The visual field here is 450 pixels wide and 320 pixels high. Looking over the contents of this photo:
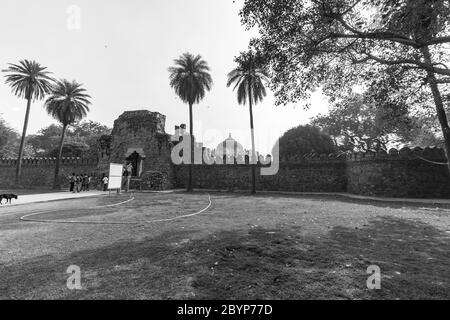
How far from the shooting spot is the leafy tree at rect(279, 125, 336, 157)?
1233 inches

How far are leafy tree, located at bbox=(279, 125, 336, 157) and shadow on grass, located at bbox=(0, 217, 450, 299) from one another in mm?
25805

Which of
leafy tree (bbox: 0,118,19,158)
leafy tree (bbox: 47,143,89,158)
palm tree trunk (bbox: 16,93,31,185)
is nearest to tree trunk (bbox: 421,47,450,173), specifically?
palm tree trunk (bbox: 16,93,31,185)

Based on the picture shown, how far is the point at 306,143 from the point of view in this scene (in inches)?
1233

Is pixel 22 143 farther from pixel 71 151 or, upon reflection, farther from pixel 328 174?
pixel 328 174

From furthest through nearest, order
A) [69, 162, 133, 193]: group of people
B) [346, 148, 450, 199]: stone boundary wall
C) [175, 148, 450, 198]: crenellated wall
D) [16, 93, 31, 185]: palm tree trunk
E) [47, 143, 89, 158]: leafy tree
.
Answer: [47, 143, 89, 158]: leafy tree, [16, 93, 31, 185]: palm tree trunk, [69, 162, 133, 193]: group of people, [175, 148, 450, 198]: crenellated wall, [346, 148, 450, 199]: stone boundary wall

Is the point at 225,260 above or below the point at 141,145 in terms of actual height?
below

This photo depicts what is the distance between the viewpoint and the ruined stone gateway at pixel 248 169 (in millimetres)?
18561

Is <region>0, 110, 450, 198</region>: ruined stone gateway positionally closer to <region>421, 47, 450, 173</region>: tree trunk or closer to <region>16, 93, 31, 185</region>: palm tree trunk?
<region>16, 93, 31, 185</region>: palm tree trunk

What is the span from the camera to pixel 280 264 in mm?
4312

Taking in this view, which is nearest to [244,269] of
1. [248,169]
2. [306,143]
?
[248,169]

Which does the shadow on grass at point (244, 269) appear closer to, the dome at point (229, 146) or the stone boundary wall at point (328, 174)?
the stone boundary wall at point (328, 174)

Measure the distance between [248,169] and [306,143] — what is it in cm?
977

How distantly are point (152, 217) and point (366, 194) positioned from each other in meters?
17.6
